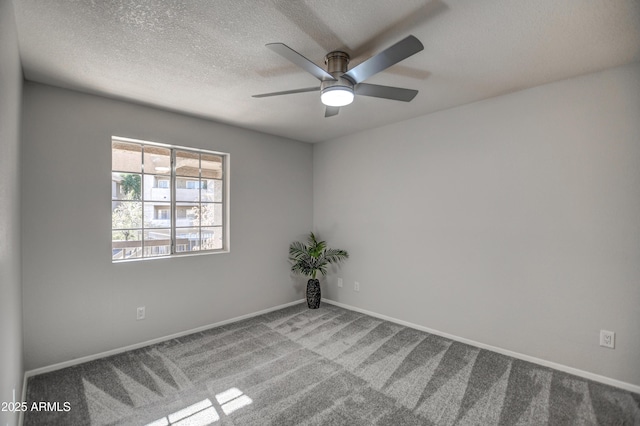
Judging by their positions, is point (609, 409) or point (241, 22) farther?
point (609, 409)

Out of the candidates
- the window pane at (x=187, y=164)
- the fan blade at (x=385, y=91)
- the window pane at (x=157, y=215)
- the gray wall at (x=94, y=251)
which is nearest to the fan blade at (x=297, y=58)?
the fan blade at (x=385, y=91)

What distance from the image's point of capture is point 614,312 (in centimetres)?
229

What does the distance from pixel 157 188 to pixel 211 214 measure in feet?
2.32

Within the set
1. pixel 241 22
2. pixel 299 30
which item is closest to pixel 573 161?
pixel 299 30

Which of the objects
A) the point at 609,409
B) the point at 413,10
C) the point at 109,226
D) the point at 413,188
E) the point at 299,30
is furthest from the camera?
the point at 413,188

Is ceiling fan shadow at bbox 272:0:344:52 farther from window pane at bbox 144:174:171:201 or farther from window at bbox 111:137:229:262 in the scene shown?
window pane at bbox 144:174:171:201

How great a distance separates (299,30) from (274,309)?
3.45 metres

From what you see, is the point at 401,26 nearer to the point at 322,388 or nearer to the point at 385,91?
the point at 385,91

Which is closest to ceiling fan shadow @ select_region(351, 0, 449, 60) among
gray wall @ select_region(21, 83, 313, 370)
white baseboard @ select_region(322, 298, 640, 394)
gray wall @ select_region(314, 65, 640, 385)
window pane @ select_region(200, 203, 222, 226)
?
gray wall @ select_region(314, 65, 640, 385)

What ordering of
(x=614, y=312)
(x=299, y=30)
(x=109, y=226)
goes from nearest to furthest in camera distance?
(x=299, y=30)
(x=614, y=312)
(x=109, y=226)

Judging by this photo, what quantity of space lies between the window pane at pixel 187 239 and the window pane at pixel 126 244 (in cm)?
41

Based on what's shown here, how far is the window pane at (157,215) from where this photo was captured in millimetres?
3127

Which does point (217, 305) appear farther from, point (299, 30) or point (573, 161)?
point (573, 161)

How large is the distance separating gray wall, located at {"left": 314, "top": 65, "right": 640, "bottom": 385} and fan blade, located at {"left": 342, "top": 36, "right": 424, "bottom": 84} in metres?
1.73
